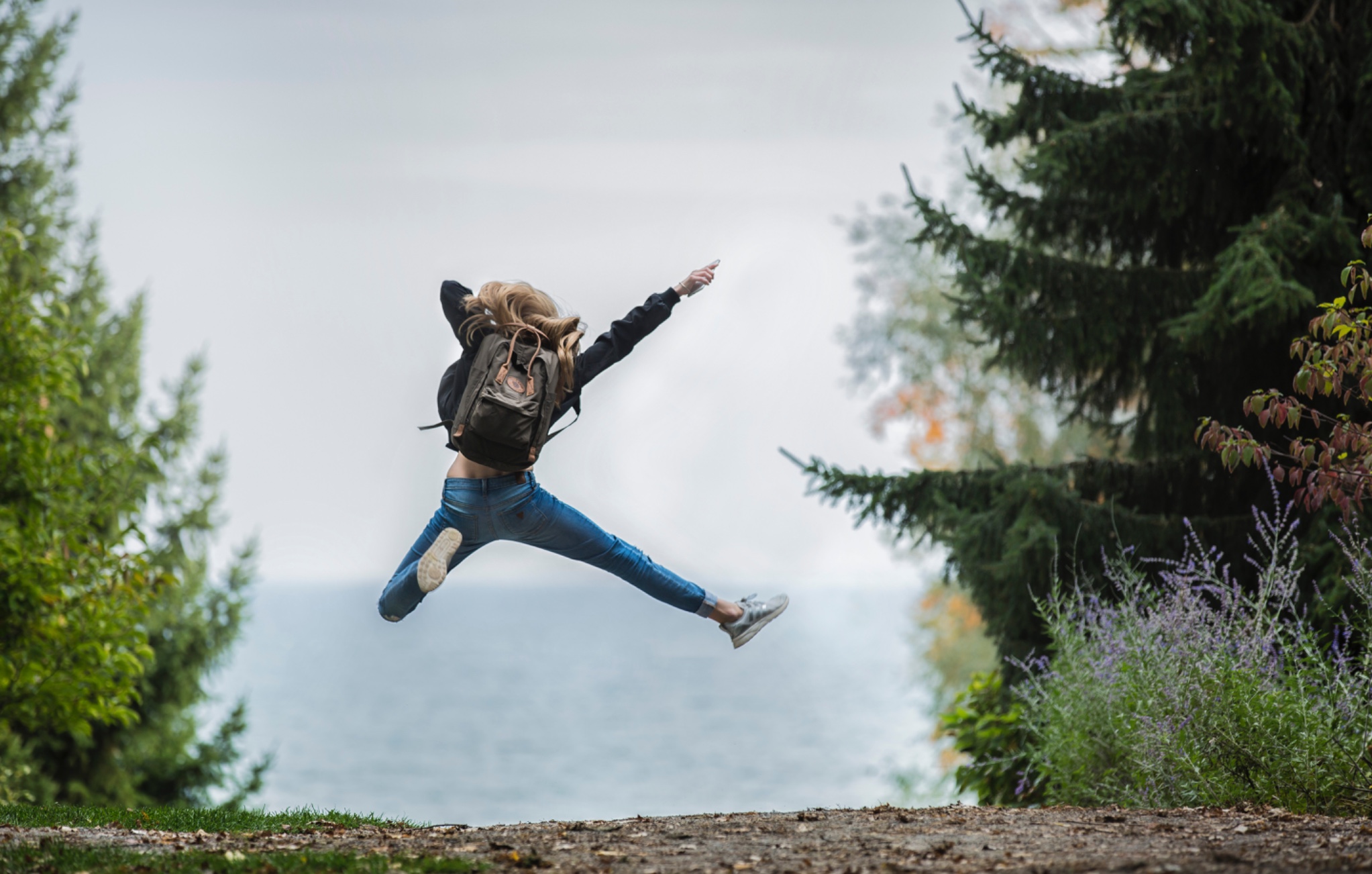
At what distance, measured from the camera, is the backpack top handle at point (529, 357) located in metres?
4.64

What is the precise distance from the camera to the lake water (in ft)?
133

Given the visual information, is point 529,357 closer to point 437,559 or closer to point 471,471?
point 471,471

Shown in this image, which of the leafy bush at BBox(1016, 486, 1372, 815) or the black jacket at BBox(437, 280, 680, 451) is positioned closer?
the black jacket at BBox(437, 280, 680, 451)

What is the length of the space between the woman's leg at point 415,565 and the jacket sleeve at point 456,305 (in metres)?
0.77

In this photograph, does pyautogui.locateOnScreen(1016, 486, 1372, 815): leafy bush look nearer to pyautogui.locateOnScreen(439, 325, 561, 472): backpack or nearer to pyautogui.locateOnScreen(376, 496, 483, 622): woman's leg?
pyautogui.locateOnScreen(439, 325, 561, 472): backpack

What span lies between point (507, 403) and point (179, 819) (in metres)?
2.83

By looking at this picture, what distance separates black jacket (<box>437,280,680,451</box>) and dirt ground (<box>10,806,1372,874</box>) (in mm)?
1798

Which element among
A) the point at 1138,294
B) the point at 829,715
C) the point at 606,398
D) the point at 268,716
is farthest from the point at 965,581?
the point at 268,716

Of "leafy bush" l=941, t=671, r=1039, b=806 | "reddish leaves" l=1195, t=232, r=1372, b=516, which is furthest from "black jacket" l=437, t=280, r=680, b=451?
"leafy bush" l=941, t=671, r=1039, b=806

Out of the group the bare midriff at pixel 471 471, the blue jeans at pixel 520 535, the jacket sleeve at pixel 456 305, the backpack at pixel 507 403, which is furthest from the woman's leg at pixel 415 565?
the jacket sleeve at pixel 456 305

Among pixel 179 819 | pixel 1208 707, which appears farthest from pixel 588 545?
pixel 1208 707

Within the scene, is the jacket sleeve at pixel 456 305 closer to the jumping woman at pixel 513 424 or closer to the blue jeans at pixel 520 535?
the jumping woman at pixel 513 424

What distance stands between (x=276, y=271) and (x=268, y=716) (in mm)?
29362

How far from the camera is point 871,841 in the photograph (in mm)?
4195
